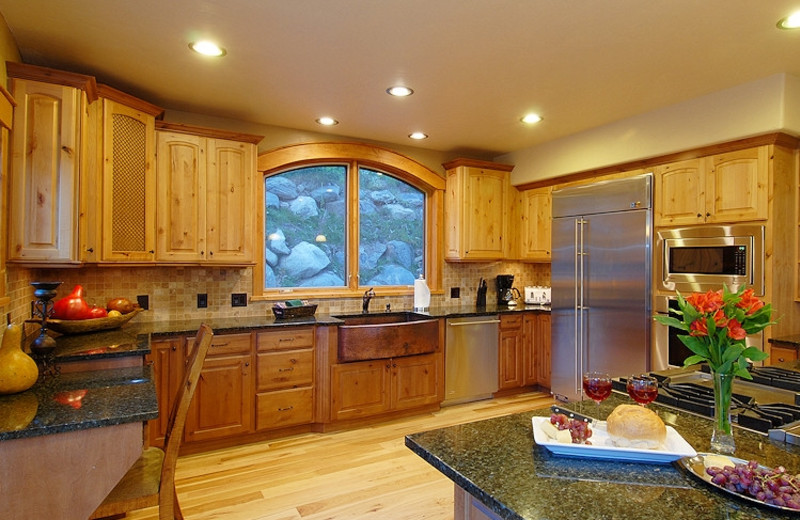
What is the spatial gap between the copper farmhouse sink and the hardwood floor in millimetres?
612

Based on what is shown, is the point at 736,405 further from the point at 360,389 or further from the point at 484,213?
the point at 484,213

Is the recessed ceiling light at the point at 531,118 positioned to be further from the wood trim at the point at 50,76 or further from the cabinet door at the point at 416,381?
the wood trim at the point at 50,76

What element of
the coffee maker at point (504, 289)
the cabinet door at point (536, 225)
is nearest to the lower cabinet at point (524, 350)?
the coffee maker at point (504, 289)

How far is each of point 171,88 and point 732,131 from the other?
12.3ft

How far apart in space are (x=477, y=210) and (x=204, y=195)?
2.62 meters

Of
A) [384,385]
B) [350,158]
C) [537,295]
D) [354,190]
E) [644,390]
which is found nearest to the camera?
[644,390]

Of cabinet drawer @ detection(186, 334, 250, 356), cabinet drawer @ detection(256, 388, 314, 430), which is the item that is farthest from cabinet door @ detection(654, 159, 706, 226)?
cabinet drawer @ detection(186, 334, 250, 356)

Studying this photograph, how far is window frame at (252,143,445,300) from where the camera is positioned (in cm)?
411

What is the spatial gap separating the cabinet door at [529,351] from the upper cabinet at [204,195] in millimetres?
2782

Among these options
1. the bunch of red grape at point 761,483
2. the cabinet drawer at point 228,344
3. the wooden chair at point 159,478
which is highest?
the bunch of red grape at point 761,483

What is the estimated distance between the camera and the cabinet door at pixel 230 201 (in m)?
3.56

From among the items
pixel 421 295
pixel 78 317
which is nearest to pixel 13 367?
pixel 78 317

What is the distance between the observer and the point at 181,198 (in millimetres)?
3438

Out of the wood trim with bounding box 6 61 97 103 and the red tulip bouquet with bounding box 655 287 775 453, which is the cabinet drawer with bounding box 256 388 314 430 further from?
the red tulip bouquet with bounding box 655 287 775 453
